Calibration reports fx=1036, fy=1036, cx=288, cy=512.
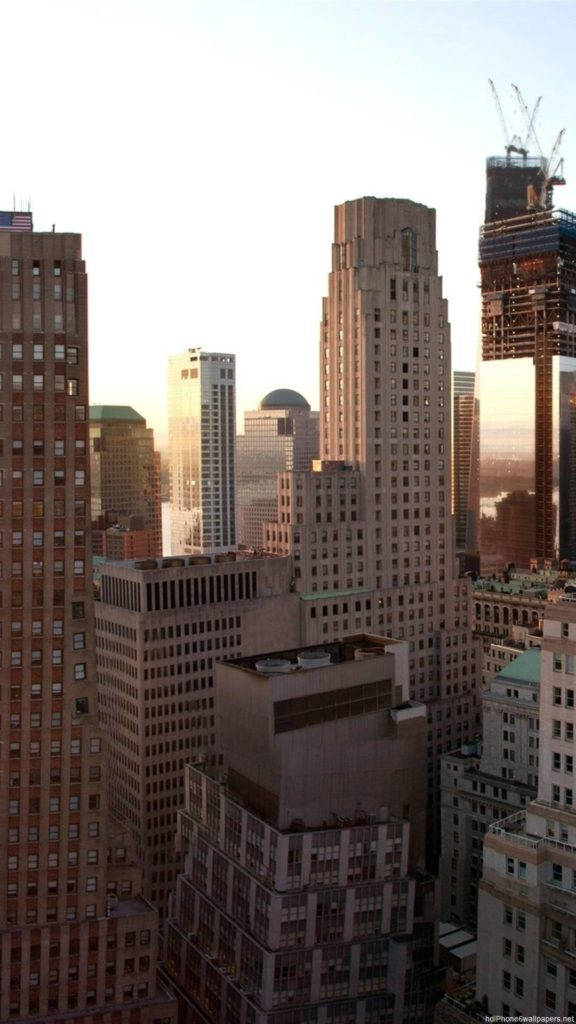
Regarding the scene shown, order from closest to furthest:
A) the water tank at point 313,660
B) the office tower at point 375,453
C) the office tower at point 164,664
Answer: the water tank at point 313,660
the office tower at point 164,664
the office tower at point 375,453

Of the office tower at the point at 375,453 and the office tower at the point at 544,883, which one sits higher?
the office tower at the point at 375,453

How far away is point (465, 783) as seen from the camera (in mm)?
150250

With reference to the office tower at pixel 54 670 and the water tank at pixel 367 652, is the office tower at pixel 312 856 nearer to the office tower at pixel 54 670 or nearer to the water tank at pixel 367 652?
the water tank at pixel 367 652

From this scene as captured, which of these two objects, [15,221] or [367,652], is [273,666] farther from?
[15,221]

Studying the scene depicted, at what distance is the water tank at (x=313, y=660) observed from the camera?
131 meters

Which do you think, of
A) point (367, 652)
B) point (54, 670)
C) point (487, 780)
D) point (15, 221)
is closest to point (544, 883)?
point (367, 652)

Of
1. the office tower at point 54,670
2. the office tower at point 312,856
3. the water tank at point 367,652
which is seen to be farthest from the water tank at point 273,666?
the office tower at point 54,670

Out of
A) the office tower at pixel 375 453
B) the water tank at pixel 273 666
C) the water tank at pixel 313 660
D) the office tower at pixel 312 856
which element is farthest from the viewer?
the office tower at pixel 375 453

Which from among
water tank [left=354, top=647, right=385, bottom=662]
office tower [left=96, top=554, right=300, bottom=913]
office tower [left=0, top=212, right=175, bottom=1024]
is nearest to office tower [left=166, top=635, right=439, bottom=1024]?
water tank [left=354, top=647, right=385, bottom=662]

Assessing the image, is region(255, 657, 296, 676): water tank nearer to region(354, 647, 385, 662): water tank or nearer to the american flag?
region(354, 647, 385, 662): water tank

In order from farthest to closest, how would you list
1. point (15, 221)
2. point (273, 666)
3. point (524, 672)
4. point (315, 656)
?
point (524, 672) → point (315, 656) → point (273, 666) → point (15, 221)

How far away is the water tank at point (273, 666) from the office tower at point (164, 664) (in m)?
41.4

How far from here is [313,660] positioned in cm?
13138

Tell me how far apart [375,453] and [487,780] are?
2702 inches
